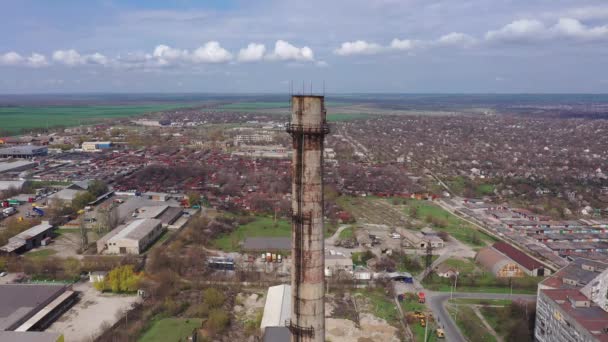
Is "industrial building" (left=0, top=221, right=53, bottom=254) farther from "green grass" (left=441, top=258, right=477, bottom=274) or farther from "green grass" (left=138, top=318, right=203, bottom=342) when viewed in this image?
"green grass" (left=441, top=258, right=477, bottom=274)

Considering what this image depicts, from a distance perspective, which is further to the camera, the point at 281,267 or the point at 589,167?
the point at 589,167

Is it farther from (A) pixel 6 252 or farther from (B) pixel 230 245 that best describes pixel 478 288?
(A) pixel 6 252

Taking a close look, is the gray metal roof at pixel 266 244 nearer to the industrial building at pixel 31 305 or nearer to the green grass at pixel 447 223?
the industrial building at pixel 31 305

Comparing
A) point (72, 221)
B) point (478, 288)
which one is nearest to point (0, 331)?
point (72, 221)

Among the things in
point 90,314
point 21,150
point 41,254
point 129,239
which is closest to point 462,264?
point 129,239

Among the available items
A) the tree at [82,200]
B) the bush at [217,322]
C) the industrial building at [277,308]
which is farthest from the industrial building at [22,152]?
the industrial building at [277,308]
